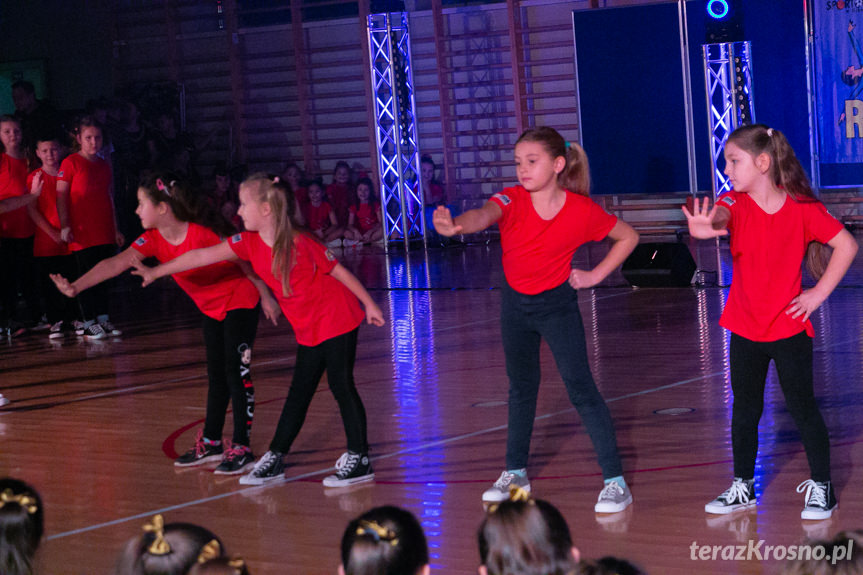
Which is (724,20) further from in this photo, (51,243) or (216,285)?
(216,285)

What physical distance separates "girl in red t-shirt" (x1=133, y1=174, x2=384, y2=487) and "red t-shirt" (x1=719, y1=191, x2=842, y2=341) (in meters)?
1.52

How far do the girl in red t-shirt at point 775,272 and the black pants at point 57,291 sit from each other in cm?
714

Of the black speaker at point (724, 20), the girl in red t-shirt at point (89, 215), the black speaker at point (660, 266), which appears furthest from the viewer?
the black speaker at point (724, 20)

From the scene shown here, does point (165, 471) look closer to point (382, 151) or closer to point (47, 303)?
point (47, 303)

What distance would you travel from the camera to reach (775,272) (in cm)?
401

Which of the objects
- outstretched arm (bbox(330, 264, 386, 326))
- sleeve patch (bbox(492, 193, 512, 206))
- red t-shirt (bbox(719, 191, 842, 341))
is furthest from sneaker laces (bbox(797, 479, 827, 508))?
outstretched arm (bbox(330, 264, 386, 326))

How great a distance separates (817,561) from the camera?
1.92 metres

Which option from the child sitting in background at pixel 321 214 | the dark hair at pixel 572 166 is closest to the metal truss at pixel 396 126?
the child sitting in background at pixel 321 214

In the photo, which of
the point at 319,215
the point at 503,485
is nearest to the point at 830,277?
the point at 503,485

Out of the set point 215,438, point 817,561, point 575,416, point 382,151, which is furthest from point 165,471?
point 382,151

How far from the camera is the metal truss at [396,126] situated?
49.5ft

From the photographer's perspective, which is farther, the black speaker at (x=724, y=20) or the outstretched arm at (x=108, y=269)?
the black speaker at (x=724, y=20)

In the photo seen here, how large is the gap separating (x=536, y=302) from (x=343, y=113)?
45.3 ft

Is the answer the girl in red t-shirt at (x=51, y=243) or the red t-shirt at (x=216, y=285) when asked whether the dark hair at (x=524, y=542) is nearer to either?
the red t-shirt at (x=216, y=285)
